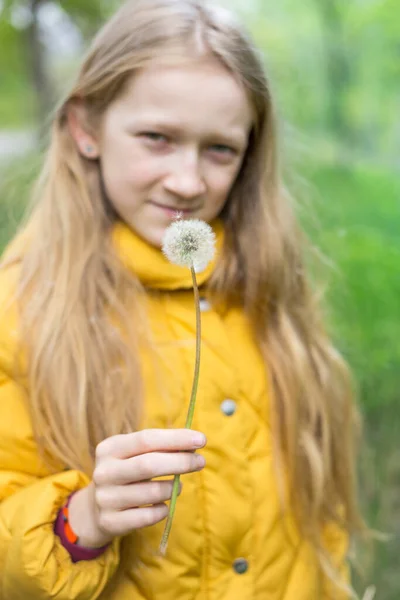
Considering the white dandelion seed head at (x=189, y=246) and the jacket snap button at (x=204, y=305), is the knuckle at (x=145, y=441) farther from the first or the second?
the jacket snap button at (x=204, y=305)

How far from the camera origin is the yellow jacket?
1137 millimetres

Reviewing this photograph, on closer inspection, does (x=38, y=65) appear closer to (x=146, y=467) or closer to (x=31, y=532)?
(x=31, y=532)

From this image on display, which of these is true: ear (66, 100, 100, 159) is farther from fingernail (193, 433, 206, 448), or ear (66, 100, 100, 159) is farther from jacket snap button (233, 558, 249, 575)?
jacket snap button (233, 558, 249, 575)

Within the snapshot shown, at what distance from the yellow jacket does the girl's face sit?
111 millimetres

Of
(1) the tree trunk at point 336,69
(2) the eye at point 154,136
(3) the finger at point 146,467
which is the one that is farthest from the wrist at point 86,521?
(1) the tree trunk at point 336,69

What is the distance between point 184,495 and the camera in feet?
4.24

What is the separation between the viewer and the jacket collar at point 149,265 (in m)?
1.41

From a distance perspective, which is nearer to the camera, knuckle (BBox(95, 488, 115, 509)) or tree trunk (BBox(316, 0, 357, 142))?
knuckle (BBox(95, 488, 115, 509))

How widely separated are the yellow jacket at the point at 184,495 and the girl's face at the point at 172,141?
11 centimetres

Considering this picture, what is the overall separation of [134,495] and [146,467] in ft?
0.22

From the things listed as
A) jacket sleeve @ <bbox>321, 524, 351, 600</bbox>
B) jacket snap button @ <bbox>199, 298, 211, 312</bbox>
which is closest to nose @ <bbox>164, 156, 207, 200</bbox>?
jacket snap button @ <bbox>199, 298, 211, 312</bbox>

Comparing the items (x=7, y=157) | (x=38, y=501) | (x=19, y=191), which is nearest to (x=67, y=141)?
(x=19, y=191)

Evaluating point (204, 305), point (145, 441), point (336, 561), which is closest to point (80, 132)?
point (204, 305)

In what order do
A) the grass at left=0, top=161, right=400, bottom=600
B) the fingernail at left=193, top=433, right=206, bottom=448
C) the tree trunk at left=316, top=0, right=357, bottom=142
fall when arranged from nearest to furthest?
the fingernail at left=193, top=433, right=206, bottom=448
the grass at left=0, top=161, right=400, bottom=600
the tree trunk at left=316, top=0, right=357, bottom=142
